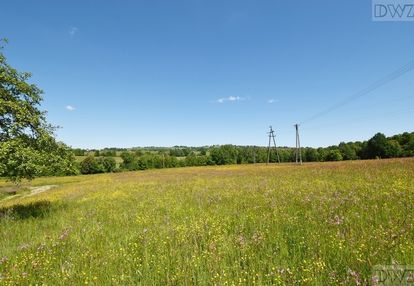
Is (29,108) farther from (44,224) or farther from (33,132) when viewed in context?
(44,224)

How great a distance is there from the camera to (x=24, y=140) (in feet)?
38.8

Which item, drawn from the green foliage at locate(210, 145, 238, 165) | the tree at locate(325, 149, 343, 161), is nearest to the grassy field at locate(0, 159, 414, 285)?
the tree at locate(325, 149, 343, 161)

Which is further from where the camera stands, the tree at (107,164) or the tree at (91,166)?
the tree at (107,164)

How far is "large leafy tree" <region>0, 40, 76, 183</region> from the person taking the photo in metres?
10.5

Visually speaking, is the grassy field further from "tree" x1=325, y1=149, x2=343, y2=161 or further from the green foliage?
the green foliage

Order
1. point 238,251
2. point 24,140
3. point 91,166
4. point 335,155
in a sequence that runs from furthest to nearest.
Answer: point 91,166, point 335,155, point 24,140, point 238,251

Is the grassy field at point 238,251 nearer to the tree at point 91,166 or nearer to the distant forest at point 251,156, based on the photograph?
the distant forest at point 251,156

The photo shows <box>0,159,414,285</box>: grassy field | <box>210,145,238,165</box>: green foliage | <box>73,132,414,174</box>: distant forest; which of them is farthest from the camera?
<box>210,145,238,165</box>: green foliage

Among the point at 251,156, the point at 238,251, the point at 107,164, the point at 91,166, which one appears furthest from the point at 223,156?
the point at 238,251

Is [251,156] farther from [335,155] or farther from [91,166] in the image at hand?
[91,166]

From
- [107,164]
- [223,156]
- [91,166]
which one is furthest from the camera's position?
[223,156]

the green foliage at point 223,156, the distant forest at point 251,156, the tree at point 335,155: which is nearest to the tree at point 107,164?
the distant forest at point 251,156

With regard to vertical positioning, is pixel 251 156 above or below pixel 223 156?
below

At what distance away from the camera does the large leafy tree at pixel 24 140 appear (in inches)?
412
